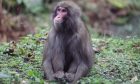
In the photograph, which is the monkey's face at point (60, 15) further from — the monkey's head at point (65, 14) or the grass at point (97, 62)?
the grass at point (97, 62)

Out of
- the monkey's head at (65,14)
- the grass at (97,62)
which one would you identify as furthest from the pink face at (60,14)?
the grass at (97,62)

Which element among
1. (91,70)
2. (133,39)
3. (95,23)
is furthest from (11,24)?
(91,70)

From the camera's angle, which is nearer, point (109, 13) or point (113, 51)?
point (113, 51)

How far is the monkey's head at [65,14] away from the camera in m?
8.17

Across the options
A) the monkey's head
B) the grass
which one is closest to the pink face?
the monkey's head

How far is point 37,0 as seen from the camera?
60.0ft

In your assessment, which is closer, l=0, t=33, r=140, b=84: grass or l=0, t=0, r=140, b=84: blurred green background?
l=0, t=33, r=140, b=84: grass

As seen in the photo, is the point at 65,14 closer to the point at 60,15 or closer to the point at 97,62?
the point at 60,15

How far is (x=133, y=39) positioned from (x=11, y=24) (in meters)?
5.98

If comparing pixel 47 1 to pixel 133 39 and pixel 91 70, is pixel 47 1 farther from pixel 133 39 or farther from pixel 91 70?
pixel 91 70

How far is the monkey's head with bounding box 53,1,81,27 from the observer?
8172 millimetres

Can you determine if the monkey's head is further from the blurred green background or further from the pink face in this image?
the blurred green background

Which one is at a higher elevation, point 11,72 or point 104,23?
point 11,72

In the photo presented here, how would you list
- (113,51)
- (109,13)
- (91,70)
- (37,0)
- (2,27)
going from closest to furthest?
(91,70) → (113,51) → (2,27) → (37,0) → (109,13)
